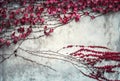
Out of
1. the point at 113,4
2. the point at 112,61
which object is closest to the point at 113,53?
the point at 112,61

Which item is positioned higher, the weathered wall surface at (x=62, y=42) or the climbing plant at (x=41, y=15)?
the climbing plant at (x=41, y=15)

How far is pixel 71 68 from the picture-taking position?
4484 mm

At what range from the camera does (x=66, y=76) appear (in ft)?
14.7

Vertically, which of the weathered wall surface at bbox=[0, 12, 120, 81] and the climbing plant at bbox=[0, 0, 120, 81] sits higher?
the climbing plant at bbox=[0, 0, 120, 81]

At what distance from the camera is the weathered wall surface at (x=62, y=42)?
14.6 feet

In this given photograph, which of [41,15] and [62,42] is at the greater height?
[41,15]

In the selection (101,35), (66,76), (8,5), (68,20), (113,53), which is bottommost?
(66,76)

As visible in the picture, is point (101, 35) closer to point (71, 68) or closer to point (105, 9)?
point (105, 9)

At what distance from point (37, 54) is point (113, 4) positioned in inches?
68.4

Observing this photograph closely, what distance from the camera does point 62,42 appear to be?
445 centimetres

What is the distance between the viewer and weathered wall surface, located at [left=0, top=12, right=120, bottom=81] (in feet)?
14.6

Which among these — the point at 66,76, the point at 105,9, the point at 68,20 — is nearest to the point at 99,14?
the point at 105,9

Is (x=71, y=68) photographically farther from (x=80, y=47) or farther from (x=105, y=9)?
(x=105, y=9)

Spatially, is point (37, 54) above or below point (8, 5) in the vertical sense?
below
